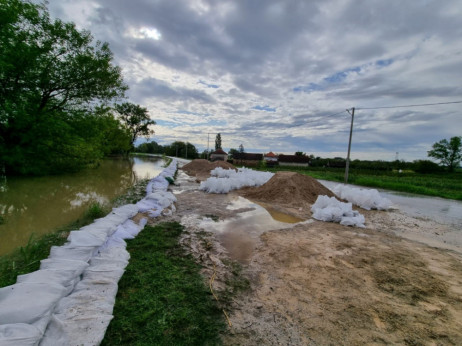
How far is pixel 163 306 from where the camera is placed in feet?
6.97

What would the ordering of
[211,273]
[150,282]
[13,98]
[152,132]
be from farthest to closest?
[152,132] → [13,98] → [211,273] → [150,282]

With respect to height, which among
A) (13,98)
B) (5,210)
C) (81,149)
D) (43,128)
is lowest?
(5,210)

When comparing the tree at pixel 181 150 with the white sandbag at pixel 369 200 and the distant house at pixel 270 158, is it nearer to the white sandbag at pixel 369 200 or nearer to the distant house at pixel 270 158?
the distant house at pixel 270 158

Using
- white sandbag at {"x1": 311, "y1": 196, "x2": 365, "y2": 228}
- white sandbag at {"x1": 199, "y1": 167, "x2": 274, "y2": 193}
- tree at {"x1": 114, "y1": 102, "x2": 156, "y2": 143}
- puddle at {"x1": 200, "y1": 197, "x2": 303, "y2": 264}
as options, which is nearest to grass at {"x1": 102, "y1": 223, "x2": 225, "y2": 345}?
puddle at {"x1": 200, "y1": 197, "x2": 303, "y2": 264}

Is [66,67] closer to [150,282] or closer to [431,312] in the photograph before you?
[150,282]

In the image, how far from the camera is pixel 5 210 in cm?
532

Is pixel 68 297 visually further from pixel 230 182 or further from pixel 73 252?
pixel 230 182

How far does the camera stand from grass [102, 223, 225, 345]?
1.78 meters

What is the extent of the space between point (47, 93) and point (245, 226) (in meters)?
12.2

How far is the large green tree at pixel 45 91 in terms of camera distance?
8.42 metres

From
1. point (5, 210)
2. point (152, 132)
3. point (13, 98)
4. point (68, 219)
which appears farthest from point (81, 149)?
point (152, 132)

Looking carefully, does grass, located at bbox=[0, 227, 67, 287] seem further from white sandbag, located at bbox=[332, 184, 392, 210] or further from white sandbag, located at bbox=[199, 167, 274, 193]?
white sandbag, located at bbox=[332, 184, 392, 210]

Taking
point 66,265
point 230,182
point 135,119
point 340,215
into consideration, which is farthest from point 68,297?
point 135,119

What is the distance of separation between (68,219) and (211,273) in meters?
4.14
